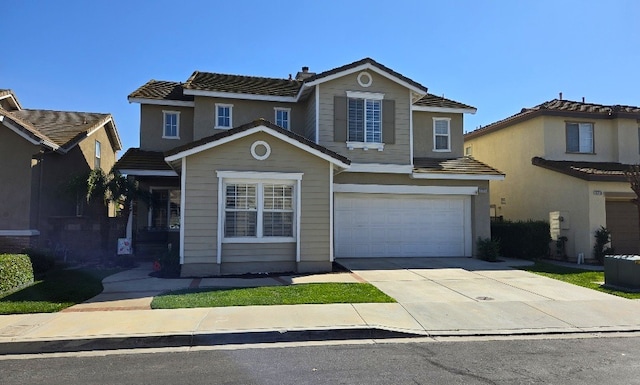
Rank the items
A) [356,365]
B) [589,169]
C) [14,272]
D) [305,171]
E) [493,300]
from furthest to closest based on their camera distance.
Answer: [589,169] < [305,171] < [14,272] < [493,300] < [356,365]

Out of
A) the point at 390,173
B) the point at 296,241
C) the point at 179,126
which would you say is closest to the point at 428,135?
the point at 390,173

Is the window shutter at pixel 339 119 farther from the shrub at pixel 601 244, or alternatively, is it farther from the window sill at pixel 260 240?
the shrub at pixel 601 244

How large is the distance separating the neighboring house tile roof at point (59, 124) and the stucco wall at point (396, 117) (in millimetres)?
8708

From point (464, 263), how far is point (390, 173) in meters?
3.84

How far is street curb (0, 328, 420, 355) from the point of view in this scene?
640cm

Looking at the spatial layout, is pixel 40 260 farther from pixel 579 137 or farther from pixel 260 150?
pixel 579 137

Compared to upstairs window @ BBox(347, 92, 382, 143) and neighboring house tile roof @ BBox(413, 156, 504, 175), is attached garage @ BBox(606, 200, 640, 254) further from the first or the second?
upstairs window @ BBox(347, 92, 382, 143)

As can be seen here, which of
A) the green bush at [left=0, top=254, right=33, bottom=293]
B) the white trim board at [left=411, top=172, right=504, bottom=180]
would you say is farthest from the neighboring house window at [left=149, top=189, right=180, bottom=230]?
the white trim board at [left=411, top=172, right=504, bottom=180]

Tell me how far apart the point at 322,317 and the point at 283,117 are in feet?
34.3

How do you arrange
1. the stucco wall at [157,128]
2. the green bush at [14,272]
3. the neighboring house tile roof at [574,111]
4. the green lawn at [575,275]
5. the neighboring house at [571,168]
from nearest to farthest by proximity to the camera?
the green bush at [14,272] → the green lawn at [575,275] → the neighboring house at [571,168] → the stucco wall at [157,128] → the neighboring house tile roof at [574,111]

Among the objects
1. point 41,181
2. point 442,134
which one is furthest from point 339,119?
point 41,181

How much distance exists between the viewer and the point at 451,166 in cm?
1642

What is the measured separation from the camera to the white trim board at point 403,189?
1511cm

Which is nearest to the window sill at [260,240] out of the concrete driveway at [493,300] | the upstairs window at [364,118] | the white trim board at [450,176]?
the concrete driveway at [493,300]
